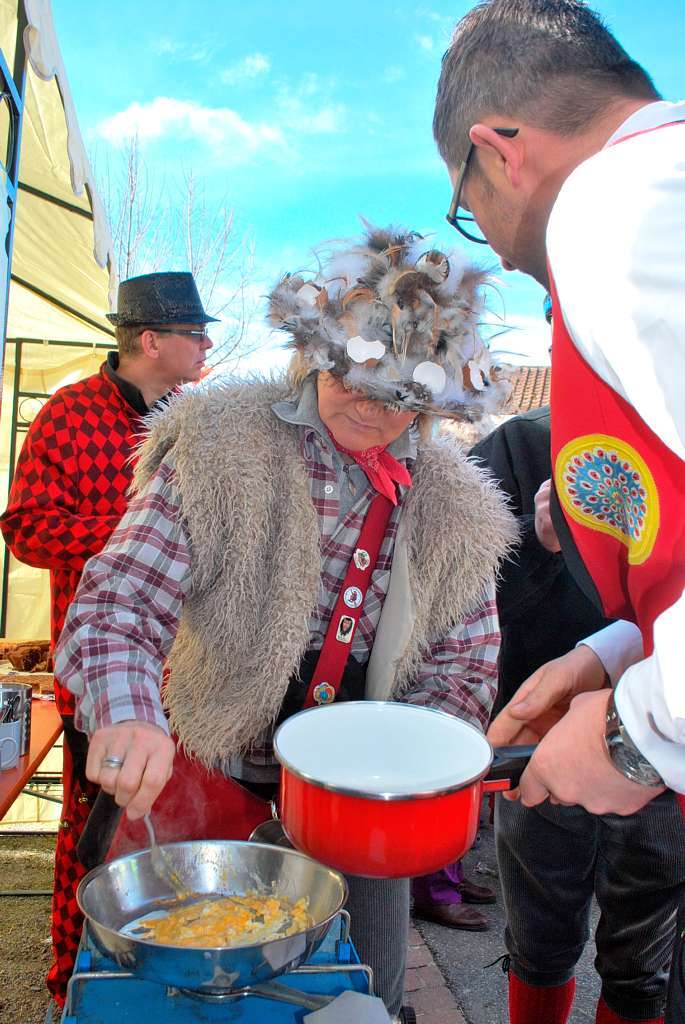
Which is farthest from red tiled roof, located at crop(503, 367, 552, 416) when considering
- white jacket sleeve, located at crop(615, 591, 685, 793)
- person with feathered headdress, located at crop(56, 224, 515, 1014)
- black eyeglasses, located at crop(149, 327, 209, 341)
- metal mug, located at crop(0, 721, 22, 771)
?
white jacket sleeve, located at crop(615, 591, 685, 793)

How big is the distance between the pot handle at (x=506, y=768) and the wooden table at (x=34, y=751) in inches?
50.4

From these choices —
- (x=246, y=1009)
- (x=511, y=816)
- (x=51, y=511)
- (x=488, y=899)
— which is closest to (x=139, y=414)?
(x=51, y=511)

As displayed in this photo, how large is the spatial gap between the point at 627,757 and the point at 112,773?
29.6 inches

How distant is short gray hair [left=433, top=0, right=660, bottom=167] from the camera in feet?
4.24

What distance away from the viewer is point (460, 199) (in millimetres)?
1476

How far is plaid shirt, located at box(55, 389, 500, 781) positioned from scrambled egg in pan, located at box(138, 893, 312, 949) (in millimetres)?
287

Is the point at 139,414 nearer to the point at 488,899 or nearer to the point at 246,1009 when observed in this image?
the point at 246,1009

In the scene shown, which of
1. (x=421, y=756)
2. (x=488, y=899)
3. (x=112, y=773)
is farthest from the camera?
(x=488, y=899)

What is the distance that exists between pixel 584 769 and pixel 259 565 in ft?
2.45

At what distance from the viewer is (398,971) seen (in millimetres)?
1644

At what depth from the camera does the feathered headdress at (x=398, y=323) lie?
156 centimetres

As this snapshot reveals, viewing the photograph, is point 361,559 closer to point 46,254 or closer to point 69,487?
point 69,487

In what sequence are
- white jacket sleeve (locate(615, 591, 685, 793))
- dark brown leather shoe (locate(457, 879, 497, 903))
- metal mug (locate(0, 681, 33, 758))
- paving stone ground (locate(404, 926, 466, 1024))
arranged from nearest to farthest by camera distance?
1. white jacket sleeve (locate(615, 591, 685, 793))
2. metal mug (locate(0, 681, 33, 758))
3. paving stone ground (locate(404, 926, 466, 1024))
4. dark brown leather shoe (locate(457, 879, 497, 903))

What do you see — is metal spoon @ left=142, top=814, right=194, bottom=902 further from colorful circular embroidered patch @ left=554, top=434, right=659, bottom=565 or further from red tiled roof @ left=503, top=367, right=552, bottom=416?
red tiled roof @ left=503, top=367, right=552, bottom=416
